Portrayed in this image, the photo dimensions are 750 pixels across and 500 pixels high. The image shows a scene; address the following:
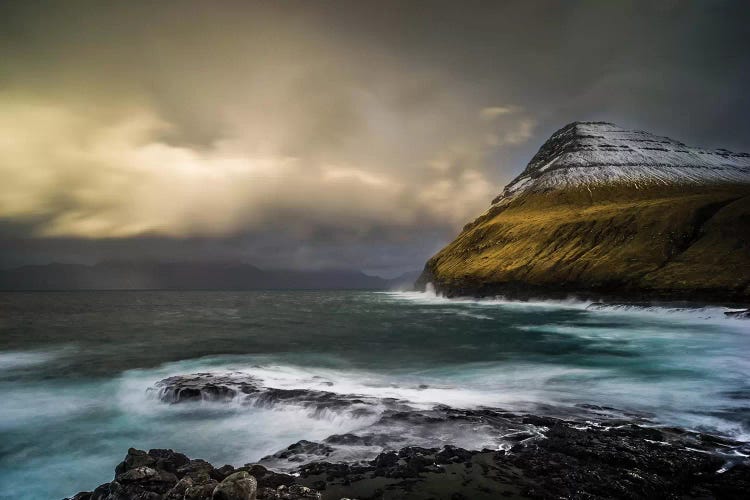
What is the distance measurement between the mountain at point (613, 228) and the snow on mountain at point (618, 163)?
353 millimetres

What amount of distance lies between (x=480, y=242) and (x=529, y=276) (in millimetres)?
30799

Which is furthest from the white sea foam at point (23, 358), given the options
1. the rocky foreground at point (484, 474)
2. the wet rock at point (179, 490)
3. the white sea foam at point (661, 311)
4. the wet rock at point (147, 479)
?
the white sea foam at point (661, 311)

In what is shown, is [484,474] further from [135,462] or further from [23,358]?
[23,358]

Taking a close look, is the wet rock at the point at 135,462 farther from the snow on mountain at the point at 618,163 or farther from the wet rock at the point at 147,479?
the snow on mountain at the point at 618,163

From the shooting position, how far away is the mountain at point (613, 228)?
56906 millimetres

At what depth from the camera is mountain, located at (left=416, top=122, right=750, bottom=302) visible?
56.9 metres

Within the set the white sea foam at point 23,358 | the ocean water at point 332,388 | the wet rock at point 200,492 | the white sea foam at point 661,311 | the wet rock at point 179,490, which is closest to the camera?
the wet rock at point 200,492

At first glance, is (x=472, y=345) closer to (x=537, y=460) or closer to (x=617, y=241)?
(x=537, y=460)

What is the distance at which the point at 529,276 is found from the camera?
7969 cm

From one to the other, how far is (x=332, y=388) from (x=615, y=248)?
7014 centimetres

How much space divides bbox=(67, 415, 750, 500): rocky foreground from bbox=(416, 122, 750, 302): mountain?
168ft

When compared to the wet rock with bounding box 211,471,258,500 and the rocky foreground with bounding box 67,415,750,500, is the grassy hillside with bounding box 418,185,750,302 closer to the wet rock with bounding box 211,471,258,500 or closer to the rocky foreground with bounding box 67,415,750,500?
the rocky foreground with bounding box 67,415,750,500

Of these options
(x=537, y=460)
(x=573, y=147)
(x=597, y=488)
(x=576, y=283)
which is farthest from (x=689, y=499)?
(x=573, y=147)

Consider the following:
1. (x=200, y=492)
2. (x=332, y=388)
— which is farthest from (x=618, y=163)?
(x=200, y=492)
